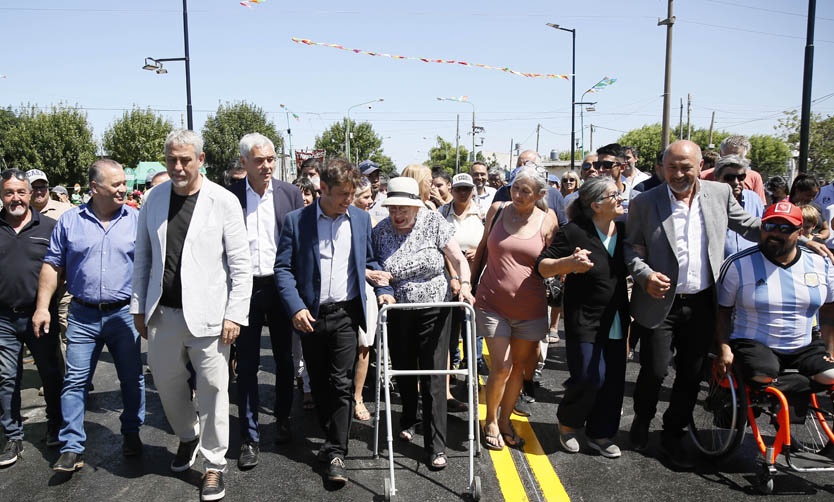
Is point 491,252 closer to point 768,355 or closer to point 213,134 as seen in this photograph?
point 768,355

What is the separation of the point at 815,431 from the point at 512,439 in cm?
215

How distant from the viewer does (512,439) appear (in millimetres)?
4500

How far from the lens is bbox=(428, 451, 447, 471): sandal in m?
4.06

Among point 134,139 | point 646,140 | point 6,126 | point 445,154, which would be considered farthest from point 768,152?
point 6,126

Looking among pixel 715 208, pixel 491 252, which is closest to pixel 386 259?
pixel 491 252

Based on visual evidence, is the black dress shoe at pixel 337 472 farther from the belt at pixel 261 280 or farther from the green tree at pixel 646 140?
the green tree at pixel 646 140

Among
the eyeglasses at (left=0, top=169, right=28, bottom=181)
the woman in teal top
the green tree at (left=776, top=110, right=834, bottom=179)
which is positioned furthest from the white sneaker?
the green tree at (left=776, top=110, right=834, bottom=179)

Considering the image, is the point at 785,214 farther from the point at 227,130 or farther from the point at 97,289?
the point at 227,130

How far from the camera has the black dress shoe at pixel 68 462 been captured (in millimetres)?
4059

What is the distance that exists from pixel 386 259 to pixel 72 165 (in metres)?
46.3

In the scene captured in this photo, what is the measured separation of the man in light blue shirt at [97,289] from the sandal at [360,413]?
5.56ft

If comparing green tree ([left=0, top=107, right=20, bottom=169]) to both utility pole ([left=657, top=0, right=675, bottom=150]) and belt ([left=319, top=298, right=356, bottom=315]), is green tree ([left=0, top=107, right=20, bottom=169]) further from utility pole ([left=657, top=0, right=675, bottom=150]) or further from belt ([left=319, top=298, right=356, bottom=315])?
belt ([left=319, top=298, right=356, bottom=315])

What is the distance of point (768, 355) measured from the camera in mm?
3971

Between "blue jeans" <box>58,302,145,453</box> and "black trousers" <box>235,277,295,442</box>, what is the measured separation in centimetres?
80
